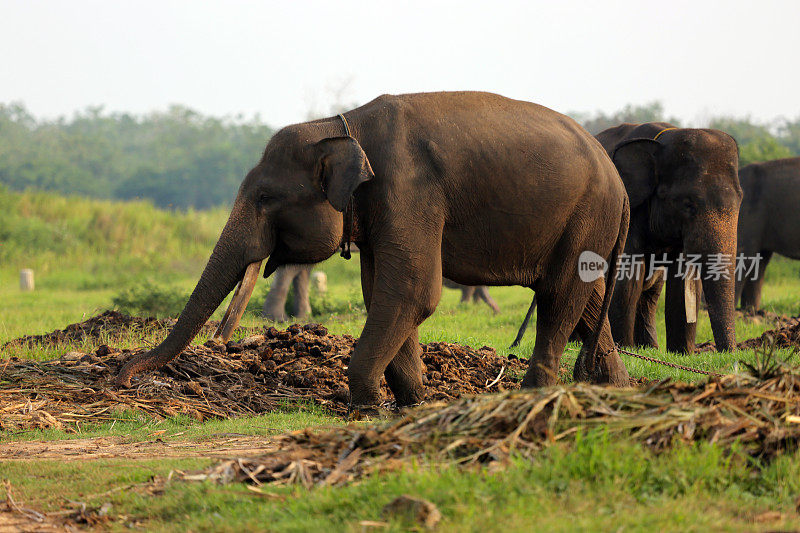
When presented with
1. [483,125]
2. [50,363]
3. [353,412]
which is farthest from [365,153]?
[50,363]

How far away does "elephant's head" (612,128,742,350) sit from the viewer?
1046 cm

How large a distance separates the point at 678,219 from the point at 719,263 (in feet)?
2.17

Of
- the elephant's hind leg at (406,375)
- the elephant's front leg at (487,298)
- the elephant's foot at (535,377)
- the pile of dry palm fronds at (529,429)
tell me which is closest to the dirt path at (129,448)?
the pile of dry palm fronds at (529,429)

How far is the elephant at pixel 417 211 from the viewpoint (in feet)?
22.2

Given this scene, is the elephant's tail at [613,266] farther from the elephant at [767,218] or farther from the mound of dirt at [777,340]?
the elephant at [767,218]

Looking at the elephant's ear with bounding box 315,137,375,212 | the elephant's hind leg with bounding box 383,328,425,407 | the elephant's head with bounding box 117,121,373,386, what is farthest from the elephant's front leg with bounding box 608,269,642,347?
the elephant's ear with bounding box 315,137,375,212

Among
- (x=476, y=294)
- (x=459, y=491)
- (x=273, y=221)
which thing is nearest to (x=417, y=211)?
(x=273, y=221)

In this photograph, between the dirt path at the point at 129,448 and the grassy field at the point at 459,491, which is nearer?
the grassy field at the point at 459,491

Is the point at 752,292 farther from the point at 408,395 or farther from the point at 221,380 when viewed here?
the point at 221,380

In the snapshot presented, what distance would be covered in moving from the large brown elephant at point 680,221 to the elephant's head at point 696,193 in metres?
0.01

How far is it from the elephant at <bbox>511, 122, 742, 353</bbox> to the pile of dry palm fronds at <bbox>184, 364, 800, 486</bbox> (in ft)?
19.4

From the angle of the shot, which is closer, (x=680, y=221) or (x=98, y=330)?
(x=680, y=221)

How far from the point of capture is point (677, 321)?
11.2m

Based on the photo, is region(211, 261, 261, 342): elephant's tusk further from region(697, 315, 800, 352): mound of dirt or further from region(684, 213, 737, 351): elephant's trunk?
region(684, 213, 737, 351): elephant's trunk
